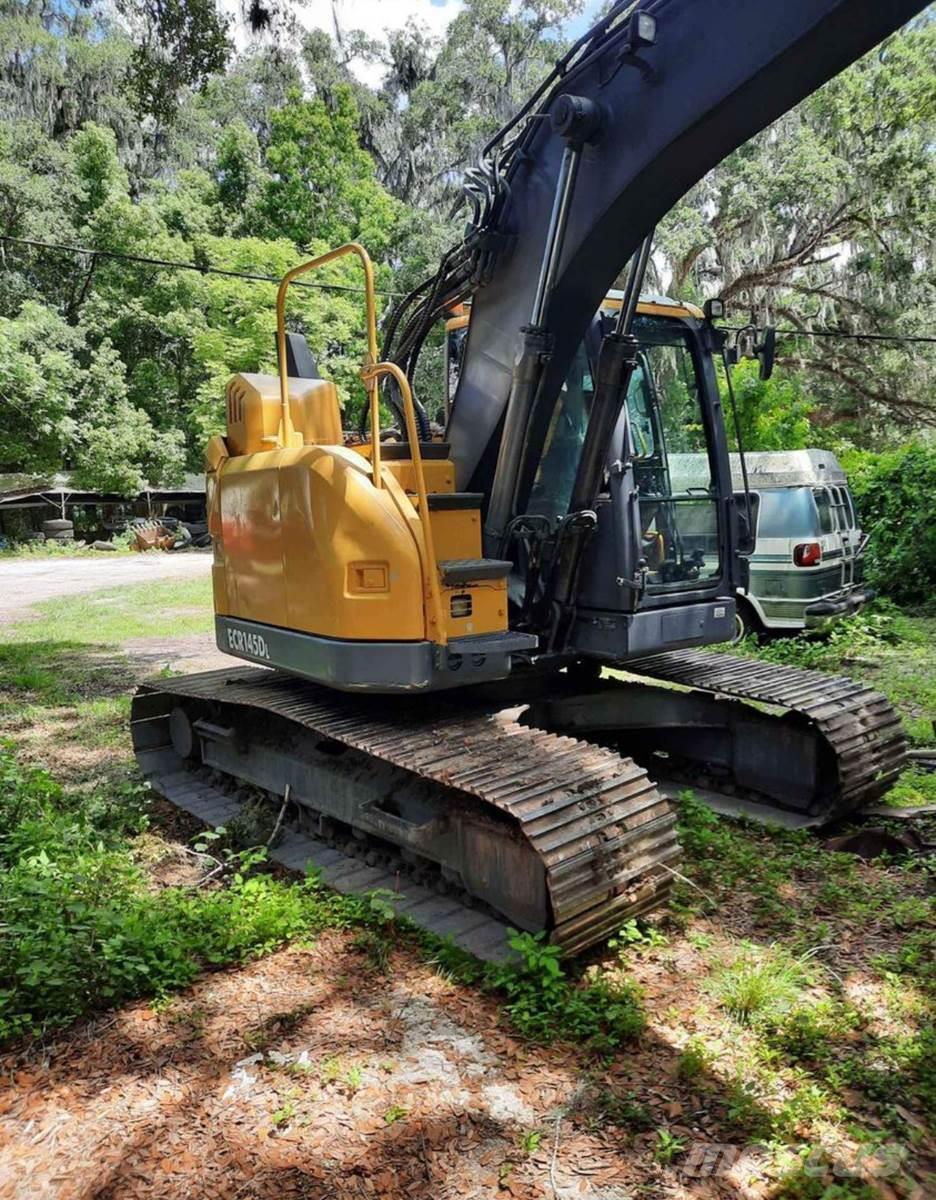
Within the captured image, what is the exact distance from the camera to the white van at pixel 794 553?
33.4 feet

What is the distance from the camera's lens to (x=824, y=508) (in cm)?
1059

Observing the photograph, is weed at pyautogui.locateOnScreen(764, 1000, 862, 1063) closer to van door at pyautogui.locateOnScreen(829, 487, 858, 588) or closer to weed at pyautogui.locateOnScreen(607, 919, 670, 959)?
weed at pyautogui.locateOnScreen(607, 919, 670, 959)

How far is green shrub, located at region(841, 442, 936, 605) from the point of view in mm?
12438

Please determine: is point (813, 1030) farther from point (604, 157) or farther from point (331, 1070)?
point (604, 157)

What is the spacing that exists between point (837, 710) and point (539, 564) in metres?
1.79

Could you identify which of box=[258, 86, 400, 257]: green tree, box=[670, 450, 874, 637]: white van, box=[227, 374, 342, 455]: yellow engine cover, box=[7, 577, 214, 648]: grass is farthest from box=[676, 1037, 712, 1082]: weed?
box=[258, 86, 400, 257]: green tree

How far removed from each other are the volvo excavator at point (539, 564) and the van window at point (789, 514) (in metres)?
4.82

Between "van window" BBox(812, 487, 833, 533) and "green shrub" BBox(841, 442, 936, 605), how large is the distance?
2.50 meters

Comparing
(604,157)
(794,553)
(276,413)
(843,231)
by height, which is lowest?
(794,553)

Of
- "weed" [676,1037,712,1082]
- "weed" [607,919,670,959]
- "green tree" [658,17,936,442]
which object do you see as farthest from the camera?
"green tree" [658,17,936,442]

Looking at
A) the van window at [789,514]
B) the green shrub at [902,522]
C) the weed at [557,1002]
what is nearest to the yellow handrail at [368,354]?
the weed at [557,1002]

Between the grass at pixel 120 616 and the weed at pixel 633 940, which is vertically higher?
the grass at pixel 120 616

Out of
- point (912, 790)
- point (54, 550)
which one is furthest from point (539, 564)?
point (54, 550)

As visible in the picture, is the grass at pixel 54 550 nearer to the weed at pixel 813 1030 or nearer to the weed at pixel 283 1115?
the weed at pixel 283 1115
